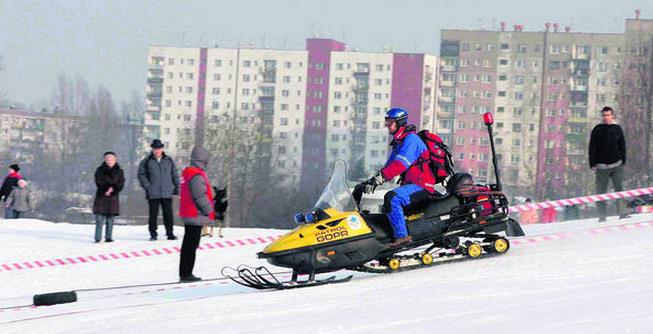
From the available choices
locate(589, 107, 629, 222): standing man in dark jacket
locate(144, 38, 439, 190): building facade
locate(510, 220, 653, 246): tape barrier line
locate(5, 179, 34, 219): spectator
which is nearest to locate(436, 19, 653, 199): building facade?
locate(144, 38, 439, 190): building facade

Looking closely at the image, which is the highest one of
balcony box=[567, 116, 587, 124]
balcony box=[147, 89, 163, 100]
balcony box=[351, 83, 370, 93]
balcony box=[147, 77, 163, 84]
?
balcony box=[147, 77, 163, 84]

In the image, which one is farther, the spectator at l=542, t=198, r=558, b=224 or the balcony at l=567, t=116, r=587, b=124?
the balcony at l=567, t=116, r=587, b=124

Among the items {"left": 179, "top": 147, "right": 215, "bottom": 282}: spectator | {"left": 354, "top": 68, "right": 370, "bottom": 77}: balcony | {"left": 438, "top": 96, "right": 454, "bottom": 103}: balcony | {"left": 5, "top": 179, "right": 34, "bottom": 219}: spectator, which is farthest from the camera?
{"left": 354, "top": 68, "right": 370, "bottom": 77}: balcony

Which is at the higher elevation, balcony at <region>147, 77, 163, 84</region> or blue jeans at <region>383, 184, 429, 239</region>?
balcony at <region>147, 77, 163, 84</region>

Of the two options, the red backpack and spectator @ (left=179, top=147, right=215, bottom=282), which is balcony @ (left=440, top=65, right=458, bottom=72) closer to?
spectator @ (left=179, top=147, right=215, bottom=282)

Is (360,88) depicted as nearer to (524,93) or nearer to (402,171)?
(524,93)

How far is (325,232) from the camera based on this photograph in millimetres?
12250

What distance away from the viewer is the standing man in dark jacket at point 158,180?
1944 centimetres

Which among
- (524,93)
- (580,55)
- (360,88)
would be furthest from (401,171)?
(360,88)

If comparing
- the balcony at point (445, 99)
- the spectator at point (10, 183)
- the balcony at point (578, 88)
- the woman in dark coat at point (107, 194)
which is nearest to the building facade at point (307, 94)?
the balcony at point (445, 99)

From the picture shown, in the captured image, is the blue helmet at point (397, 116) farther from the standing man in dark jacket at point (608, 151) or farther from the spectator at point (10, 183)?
the spectator at point (10, 183)

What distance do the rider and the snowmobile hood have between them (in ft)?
0.99

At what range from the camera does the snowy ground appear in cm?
963

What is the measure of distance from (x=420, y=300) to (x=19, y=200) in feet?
53.3
